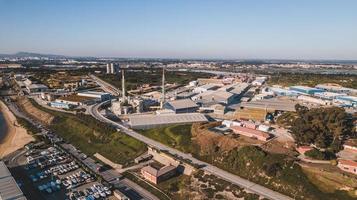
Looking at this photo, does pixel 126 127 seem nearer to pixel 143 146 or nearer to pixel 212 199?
pixel 143 146

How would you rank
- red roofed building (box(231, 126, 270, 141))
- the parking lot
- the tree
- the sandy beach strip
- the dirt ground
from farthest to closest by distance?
the sandy beach strip → red roofed building (box(231, 126, 270, 141)) → the tree → the parking lot → the dirt ground

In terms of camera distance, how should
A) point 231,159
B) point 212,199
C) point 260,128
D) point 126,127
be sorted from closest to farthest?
point 212,199 < point 231,159 < point 260,128 < point 126,127

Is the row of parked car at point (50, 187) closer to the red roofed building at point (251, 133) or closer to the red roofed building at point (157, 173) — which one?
the red roofed building at point (157, 173)

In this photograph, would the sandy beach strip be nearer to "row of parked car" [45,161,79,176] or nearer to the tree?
"row of parked car" [45,161,79,176]

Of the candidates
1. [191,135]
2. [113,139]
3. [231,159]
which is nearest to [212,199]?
Answer: [231,159]

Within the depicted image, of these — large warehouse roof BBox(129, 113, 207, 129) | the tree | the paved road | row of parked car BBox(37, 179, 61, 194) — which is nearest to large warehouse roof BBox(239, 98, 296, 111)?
large warehouse roof BBox(129, 113, 207, 129)

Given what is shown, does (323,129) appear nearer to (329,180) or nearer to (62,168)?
(329,180)

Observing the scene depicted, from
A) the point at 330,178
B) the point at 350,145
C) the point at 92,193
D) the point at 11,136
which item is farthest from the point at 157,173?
the point at 11,136
